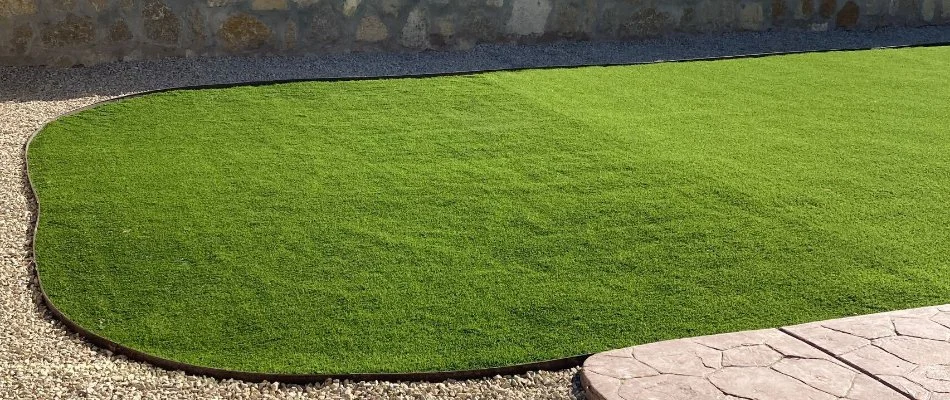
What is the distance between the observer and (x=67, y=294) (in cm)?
363

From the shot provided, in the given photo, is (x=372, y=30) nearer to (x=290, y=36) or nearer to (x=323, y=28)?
(x=323, y=28)

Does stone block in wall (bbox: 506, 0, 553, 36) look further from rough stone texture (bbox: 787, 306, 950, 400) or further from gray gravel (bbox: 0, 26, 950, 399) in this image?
rough stone texture (bbox: 787, 306, 950, 400)

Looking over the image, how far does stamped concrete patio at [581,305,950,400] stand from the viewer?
116 inches

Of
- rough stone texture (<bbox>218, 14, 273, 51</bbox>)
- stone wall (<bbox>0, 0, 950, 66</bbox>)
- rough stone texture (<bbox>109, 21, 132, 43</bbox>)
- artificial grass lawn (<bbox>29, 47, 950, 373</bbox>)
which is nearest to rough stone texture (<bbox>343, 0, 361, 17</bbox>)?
stone wall (<bbox>0, 0, 950, 66</bbox>)

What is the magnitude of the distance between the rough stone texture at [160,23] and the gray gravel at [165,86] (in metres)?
0.18

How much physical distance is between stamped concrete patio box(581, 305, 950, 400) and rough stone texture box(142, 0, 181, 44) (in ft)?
15.0

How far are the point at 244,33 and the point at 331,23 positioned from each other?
1.96ft

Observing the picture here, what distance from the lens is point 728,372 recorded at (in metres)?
3.05

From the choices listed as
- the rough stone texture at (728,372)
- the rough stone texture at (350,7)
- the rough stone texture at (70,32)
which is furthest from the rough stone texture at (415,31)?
the rough stone texture at (728,372)

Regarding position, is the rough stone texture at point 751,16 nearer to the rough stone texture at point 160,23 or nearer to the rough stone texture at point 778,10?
the rough stone texture at point 778,10

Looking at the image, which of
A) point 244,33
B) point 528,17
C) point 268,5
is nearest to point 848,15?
point 528,17

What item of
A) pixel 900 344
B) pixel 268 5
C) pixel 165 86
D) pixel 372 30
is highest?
pixel 268 5

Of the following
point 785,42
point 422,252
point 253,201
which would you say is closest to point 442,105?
point 253,201

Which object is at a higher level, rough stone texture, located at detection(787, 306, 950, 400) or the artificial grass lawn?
the artificial grass lawn
